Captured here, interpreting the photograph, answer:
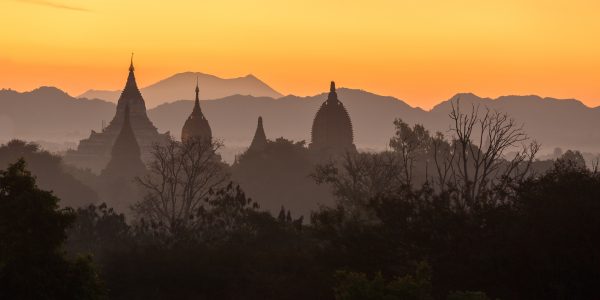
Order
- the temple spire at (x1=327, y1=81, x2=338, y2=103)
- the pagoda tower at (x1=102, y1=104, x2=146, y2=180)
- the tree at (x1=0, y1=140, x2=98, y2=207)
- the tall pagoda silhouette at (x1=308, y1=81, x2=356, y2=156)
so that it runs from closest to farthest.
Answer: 1. the tree at (x1=0, y1=140, x2=98, y2=207)
2. the pagoda tower at (x1=102, y1=104, x2=146, y2=180)
3. the tall pagoda silhouette at (x1=308, y1=81, x2=356, y2=156)
4. the temple spire at (x1=327, y1=81, x2=338, y2=103)

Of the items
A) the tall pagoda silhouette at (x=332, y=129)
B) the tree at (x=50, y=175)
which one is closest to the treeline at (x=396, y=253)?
the tree at (x=50, y=175)

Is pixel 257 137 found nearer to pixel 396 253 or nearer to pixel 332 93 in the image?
pixel 332 93

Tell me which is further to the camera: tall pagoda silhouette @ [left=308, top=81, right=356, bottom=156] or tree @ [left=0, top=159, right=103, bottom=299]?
tall pagoda silhouette @ [left=308, top=81, right=356, bottom=156]

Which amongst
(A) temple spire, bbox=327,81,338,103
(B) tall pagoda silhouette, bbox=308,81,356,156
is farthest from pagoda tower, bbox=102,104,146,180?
(A) temple spire, bbox=327,81,338,103

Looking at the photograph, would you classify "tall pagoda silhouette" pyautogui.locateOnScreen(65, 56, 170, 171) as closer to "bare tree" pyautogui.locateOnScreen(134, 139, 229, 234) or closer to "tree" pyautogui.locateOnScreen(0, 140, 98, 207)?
"bare tree" pyautogui.locateOnScreen(134, 139, 229, 234)

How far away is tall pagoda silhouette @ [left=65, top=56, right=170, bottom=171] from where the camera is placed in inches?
7151

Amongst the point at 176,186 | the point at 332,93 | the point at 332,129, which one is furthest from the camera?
the point at 332,93

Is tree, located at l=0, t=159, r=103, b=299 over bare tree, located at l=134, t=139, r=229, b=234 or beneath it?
beneath

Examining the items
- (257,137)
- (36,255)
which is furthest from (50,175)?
(36,255)

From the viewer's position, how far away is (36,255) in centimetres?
2958

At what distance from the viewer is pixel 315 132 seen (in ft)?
514

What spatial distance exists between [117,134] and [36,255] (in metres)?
155

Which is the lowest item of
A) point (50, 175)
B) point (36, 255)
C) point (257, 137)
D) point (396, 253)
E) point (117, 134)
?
point (36, 255)

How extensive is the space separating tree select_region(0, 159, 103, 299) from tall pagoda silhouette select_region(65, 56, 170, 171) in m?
150
